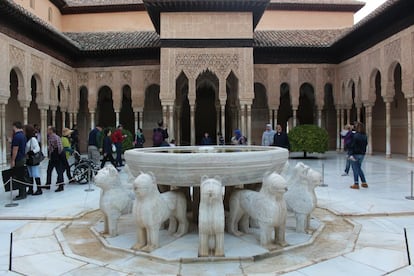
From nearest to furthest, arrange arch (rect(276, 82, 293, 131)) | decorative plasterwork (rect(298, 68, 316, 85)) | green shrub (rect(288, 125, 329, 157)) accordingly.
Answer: green shrub (rect(288, 125, 329, 157)), decorative plasterwork (rect(298, 68, 316, 85)), arch (rect(276, 82, 293, 131))

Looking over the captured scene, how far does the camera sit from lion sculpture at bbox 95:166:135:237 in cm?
421

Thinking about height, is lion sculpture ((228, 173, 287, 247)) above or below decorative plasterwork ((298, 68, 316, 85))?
below

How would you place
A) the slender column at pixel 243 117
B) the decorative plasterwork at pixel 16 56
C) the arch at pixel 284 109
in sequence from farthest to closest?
the arch at pixel 284 109 < the slender column at pixel 243 117 < the decorative plasterwork at pixel 16 56

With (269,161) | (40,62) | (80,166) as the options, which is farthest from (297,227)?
(40,62)

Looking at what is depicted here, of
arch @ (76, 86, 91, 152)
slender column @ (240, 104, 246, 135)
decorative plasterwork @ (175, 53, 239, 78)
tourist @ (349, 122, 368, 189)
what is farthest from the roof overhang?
tourist @ (349, 122, 368, 189)

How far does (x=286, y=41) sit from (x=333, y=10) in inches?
304

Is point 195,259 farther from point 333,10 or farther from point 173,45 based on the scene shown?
point 333,10

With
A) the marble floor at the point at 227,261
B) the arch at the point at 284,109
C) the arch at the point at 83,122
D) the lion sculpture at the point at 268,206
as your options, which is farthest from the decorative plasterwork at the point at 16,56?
the arch at the point at 284,109

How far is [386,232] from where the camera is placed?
14.3ft

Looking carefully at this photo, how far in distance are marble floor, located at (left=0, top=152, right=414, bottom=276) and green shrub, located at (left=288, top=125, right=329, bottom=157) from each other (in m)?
8.20

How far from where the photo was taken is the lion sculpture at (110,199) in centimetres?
421

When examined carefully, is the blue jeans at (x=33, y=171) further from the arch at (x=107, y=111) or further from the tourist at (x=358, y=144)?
the arch at (x=107, y=111)

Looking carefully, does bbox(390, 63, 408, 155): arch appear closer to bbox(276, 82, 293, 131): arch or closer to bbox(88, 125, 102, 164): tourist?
bbox(276, 82, 293, 131): arch

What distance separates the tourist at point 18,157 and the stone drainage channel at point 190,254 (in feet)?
8.60
